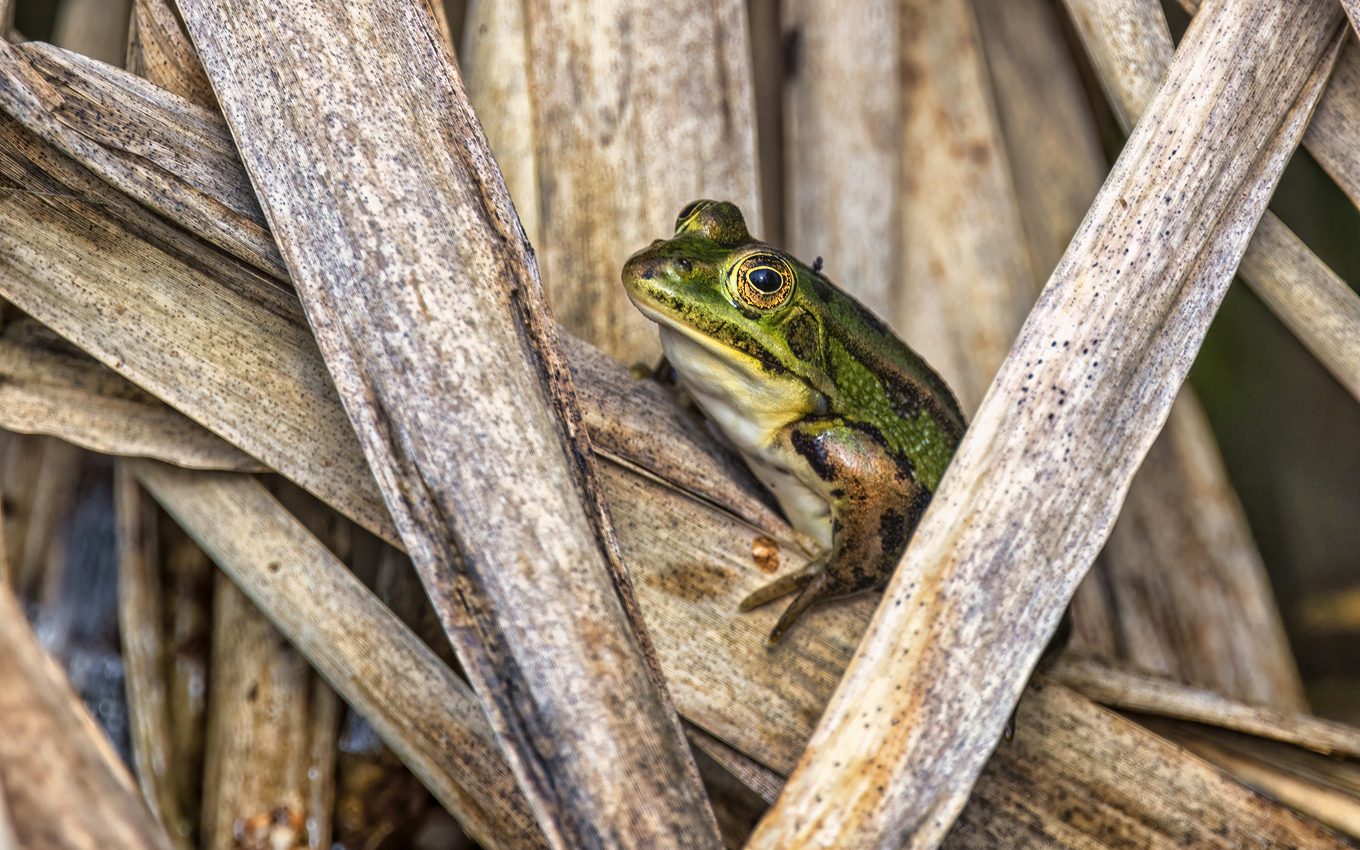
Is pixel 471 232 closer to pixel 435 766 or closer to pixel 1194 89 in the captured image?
pixel 435 766

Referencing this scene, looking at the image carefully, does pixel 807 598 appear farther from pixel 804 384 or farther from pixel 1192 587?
pixel 1192 587

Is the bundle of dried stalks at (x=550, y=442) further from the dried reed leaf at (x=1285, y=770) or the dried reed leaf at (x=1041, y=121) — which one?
the dried reed leaf at (x=1041, y=121)

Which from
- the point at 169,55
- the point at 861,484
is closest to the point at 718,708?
the point at 861,484

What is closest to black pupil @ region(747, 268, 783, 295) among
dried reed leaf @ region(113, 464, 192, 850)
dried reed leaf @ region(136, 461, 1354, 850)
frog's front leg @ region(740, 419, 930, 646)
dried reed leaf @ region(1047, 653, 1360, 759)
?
frog's front leg @ region(740, 419, 930, 646)

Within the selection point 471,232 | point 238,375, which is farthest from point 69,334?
point 471,232

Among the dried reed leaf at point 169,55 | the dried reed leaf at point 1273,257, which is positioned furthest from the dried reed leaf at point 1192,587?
the dried reed leaf at point 169,55

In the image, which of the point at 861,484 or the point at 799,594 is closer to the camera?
the point at 799,594
